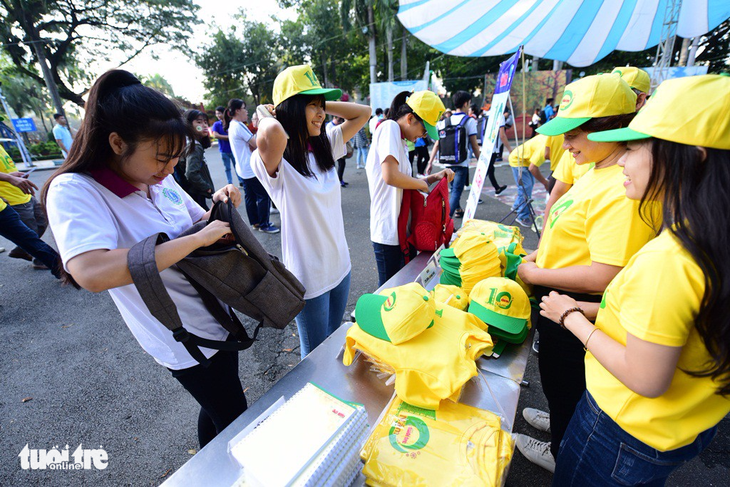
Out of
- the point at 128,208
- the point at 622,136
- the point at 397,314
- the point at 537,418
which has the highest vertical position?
the point at 622,136

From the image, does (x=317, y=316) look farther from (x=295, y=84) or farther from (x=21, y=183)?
(x=21, y=183)

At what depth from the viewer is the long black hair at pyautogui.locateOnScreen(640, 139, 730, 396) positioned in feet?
2.26

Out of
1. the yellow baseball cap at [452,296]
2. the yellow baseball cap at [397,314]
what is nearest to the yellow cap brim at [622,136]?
the yellow baseball cap at [397,314]

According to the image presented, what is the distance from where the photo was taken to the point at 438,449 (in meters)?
0.99

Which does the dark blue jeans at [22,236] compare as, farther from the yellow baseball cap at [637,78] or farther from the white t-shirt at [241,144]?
the yellow baseball cap at [637,78]

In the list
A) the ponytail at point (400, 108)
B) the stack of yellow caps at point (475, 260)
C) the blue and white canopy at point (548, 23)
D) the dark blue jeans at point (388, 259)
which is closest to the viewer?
the stack of yellow caps at point (475, 260)

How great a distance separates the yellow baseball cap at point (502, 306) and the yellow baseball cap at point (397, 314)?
0.32 metres

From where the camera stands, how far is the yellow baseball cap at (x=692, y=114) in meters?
0.70

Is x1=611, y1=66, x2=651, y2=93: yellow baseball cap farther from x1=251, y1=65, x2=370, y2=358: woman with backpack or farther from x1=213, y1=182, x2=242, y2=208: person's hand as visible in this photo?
x1=213, y1=182, x2=242, y2=208: person's hand

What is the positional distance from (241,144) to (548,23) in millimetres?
5050

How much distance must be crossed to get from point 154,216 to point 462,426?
1307 mm

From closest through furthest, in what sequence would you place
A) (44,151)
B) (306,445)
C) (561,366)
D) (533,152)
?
1. (306,445)
2. (561,366)
3. (533,152)
4. (44,151)

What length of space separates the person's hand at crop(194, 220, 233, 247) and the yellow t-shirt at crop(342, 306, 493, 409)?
666 millimetres

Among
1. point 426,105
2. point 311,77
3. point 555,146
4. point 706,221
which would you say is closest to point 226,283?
point 311,77
